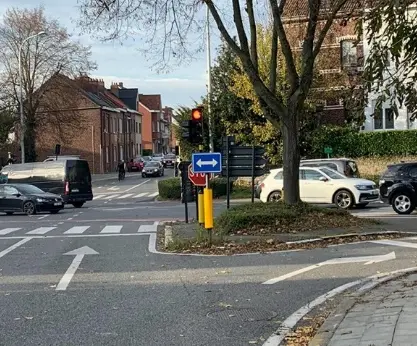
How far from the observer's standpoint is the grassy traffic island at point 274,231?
14.1m

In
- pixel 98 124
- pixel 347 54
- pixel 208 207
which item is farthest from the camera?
pixel 98 124

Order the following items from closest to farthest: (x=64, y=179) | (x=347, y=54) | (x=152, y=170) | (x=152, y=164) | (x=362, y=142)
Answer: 1. (x=64, y=179)
2. (x=362, y=142)
3. (x=347, y=54)
4. (x=152, y=170)
5. (x=152, y=164)

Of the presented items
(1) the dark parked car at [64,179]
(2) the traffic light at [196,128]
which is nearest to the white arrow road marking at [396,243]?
(2) the traffic light at [196,128]

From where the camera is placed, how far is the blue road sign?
572 inches

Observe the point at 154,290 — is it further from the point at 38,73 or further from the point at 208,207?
the point at 38,73

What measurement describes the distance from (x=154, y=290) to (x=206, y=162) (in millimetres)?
5435

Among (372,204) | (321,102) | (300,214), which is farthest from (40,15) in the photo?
(300,214)

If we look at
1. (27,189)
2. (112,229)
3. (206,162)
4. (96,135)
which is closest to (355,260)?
(206,162)

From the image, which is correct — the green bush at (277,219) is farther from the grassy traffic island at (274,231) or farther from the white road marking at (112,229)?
the white road marking at (112,229)

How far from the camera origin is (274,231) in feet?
50.9

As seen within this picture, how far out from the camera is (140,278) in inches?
418

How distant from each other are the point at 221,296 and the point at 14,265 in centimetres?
507

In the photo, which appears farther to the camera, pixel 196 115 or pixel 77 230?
pixel 77 230

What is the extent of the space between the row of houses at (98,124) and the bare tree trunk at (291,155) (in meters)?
41.9
